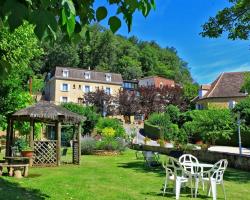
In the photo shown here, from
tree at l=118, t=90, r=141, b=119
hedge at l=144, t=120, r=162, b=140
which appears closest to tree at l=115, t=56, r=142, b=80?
tree at l=118, t=90, r=141, b=119

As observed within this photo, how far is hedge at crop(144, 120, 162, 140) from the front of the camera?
4895 cm

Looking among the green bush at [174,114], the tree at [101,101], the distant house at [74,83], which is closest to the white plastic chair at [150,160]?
the green bush at [174,114]

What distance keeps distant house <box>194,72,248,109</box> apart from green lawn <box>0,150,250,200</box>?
40.6 meters

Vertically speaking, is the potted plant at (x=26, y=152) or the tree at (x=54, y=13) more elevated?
the tree at (x=54, y=13)

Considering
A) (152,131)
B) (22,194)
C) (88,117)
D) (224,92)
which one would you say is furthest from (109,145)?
(224,92)

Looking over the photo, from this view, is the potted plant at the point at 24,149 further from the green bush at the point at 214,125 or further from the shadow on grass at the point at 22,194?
the green bush at the point at 214,125

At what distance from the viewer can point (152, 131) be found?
168 feet

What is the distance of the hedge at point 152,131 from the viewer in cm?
4895

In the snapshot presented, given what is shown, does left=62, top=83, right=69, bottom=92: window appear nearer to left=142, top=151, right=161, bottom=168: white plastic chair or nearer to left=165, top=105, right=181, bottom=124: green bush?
left=165, top=105, right=181, bottom=124: green bush

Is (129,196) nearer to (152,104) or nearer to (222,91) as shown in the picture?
(222,91)

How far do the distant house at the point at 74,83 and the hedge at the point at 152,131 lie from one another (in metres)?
19.5

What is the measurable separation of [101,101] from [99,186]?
52.0m

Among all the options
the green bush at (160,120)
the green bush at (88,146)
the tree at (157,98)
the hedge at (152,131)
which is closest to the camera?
the green bush at (88,146)

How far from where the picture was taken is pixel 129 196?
10.3 m
